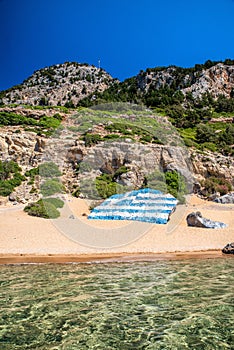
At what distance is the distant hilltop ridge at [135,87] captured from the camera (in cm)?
6001

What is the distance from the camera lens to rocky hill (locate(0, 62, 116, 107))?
6894 centimetres

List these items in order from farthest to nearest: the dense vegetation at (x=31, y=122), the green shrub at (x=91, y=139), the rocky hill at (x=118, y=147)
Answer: the dense vegetation at (x=31, y=122) → the green shrub at (x=91, y=139) → the rocky hill at (x=118, y=147)

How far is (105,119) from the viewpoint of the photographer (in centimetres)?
3722

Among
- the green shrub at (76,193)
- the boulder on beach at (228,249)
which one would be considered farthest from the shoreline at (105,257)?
the green shrub at (76,193)

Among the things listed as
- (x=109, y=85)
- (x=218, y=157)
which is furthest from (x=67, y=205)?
(x=109, y=85)

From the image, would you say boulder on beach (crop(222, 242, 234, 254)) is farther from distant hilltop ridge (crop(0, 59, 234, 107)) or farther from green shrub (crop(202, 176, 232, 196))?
distant hilltop ridge (crop(0, 59, 234, 107))

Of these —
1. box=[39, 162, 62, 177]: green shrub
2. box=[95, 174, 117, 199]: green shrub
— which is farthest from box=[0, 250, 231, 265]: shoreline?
box=[39, 162, 62, 177]: green shrub

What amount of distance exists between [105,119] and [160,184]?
17.6 metres

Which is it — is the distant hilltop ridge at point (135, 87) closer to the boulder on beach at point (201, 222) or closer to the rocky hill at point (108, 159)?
the rocky hill at point (108, 159)

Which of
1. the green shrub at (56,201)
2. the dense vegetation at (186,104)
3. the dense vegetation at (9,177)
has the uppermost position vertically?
the dense vegetation at (186,104)

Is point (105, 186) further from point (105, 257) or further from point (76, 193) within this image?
point (105, 257)

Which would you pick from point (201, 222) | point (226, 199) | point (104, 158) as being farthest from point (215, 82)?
point (201, 222)

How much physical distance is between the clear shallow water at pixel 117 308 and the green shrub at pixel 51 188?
1393 centimetres

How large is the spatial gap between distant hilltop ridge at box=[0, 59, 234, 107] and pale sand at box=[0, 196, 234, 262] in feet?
139
